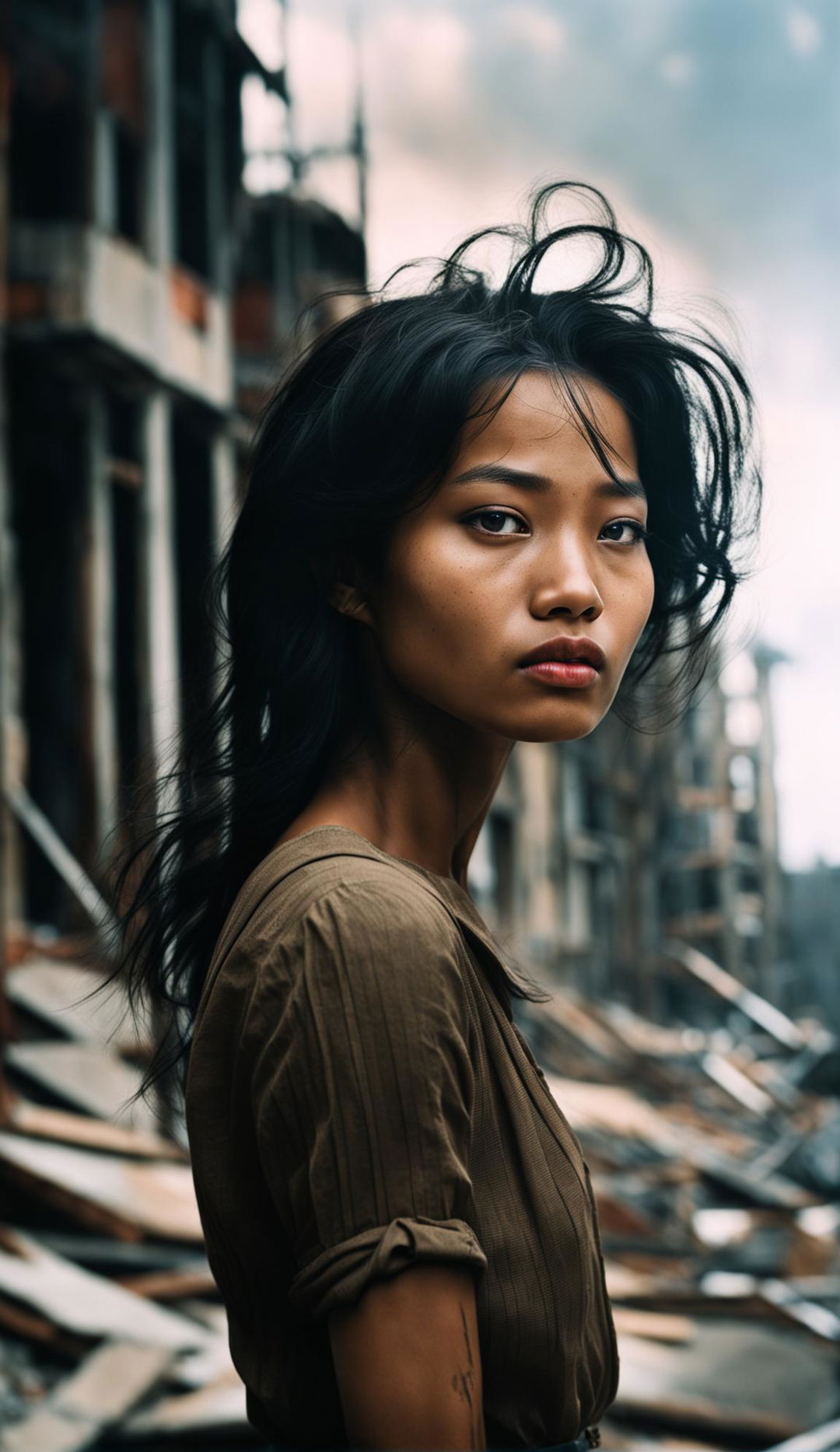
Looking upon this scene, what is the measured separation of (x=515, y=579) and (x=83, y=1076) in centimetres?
593

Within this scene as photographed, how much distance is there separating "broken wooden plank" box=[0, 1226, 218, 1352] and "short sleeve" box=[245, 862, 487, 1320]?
12.2 ft

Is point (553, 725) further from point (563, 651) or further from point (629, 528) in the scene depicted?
point (629, 528)

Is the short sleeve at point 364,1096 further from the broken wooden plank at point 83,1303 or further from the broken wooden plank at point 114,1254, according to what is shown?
the broken wooden plank at point 114,1254

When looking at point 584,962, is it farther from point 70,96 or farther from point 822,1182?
point 70,96

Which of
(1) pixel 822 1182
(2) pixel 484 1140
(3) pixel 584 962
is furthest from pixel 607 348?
(3) pixel 584 962

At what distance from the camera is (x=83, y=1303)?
4.88 meters

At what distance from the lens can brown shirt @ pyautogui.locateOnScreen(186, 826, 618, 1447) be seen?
1212mm

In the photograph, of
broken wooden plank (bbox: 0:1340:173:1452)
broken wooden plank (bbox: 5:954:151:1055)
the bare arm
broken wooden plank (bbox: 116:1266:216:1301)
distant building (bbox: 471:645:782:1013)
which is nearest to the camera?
the bare arm

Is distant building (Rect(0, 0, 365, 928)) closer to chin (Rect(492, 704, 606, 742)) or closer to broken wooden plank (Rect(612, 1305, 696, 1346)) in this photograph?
broken wooden plank (Rect(612, 1305, 696, 1346))

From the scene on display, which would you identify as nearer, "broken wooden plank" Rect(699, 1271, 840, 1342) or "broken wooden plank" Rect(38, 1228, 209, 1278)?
"broken wooden plank" Rect(38, 1228, 209, 1278)

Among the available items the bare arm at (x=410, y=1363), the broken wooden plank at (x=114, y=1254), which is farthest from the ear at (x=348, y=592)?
the broken wooden plank at (x=114, y=1254)

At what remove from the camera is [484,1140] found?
136 centimetres

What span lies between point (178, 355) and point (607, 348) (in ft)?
28.1

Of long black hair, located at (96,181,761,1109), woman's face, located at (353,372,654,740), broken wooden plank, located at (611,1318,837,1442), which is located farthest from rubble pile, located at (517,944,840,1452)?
woman's face, located at (353,372,654,740)
